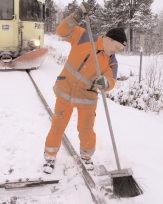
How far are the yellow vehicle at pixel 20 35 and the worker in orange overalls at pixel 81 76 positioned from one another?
697cm

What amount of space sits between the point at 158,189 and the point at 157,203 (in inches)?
9.8

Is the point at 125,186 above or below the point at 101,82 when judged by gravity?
below

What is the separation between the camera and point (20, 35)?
9977 mm

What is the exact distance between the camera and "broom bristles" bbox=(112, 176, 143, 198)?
274 centimetres

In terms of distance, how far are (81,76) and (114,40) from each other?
1.77ft

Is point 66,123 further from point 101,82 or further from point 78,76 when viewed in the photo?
point 101,82

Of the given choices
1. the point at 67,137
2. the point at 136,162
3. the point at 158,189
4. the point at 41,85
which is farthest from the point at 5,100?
the point at 158,189

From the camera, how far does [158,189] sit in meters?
2.90

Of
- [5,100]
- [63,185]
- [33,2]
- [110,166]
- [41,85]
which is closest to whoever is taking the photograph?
[63,185]

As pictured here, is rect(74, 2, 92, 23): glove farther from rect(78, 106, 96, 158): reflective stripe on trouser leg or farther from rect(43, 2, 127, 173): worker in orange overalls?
rect(78, 106, 96, 158): reflective stripe on trouser leg

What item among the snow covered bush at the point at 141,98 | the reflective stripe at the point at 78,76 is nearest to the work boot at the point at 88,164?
the reflective stripe at the point at 78,76

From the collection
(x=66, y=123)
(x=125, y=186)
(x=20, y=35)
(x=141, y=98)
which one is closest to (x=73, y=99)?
(x=66, y=123)

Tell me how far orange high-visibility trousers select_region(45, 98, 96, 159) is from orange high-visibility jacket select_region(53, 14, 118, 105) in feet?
0.33

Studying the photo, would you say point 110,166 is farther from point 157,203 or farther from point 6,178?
point 6,178
